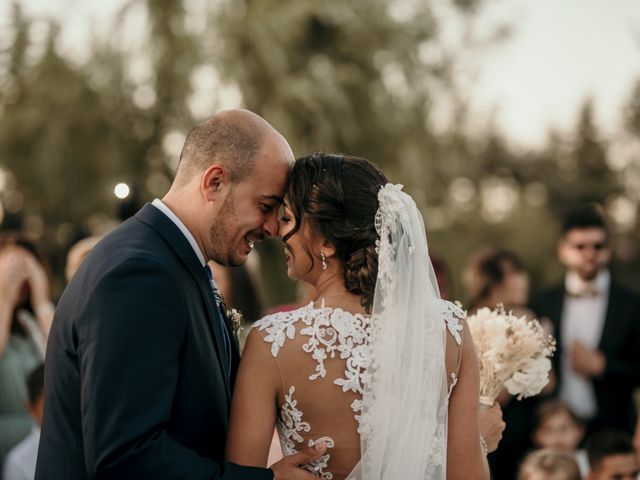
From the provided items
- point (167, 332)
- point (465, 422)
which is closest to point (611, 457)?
point (465, 422)

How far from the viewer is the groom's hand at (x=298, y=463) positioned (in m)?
2.88

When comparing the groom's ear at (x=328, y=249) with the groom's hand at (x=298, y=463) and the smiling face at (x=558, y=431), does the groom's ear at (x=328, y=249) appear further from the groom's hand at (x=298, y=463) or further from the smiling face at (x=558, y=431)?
the smiling face at (x=558, y=431)

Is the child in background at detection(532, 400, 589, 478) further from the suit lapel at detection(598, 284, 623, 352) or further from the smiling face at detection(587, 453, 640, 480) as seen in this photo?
the suit lapel at detection(598, 284, 623, 352)

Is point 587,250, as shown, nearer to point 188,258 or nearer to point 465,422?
point 465,422

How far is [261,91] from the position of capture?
15555 millimetres

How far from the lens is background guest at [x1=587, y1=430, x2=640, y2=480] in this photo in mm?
5762

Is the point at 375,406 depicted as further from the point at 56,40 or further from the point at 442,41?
the point at 442,41

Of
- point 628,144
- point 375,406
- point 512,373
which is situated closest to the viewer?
point 375,406

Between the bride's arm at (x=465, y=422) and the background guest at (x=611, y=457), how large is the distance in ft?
9.81

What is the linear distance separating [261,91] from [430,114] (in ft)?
11.1

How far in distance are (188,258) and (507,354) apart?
1.40 metres

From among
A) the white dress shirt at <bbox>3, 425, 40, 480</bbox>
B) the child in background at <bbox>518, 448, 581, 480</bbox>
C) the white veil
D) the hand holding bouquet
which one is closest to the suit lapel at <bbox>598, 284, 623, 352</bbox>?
the child in background at <bbox>518, 448, 581, 480</bbox>

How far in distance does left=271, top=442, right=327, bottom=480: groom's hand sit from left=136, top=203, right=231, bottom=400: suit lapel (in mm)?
296

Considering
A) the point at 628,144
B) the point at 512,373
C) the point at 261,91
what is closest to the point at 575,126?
the point at 628,144
